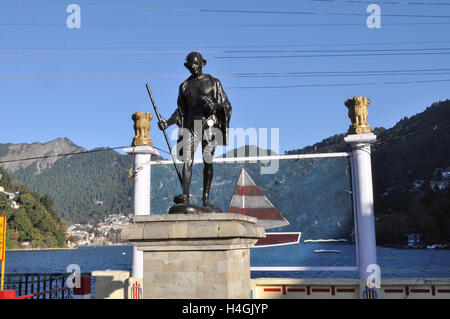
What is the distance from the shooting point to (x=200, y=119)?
7.14 m

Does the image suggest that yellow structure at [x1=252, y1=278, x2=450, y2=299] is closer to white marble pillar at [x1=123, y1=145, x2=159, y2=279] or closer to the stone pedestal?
white marble pillar at [x1=123, y1=145, x2=159, y2=279]

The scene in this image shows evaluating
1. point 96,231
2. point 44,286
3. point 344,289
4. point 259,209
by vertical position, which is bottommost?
point 344,289

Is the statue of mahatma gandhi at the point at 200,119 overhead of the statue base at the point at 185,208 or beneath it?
overhead

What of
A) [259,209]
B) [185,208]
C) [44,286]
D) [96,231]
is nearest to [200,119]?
[185,208]

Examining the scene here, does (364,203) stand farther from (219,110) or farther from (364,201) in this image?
(219,110)

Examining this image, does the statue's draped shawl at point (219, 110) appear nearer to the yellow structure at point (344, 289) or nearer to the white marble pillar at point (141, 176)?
the yellow structure at point (344, 289)

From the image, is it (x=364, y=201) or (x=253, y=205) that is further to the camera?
(x=253, y=205)

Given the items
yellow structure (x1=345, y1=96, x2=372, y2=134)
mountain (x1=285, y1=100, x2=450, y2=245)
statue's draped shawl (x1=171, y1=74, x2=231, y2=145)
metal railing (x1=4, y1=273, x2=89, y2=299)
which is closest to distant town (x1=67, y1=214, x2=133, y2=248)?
mountain (x1=285, y1=100, x2=450, y2=245)

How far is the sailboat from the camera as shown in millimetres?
11836

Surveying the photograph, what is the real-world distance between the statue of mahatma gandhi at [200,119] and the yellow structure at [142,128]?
5.14m

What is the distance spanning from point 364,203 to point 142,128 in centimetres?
634

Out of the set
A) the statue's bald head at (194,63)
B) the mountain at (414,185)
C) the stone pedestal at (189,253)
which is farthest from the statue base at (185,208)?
the mountain at (414,185)

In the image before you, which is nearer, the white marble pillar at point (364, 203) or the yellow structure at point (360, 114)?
the white marble pillar at point (364, 203)

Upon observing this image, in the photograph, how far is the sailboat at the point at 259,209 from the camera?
38.8 feet
